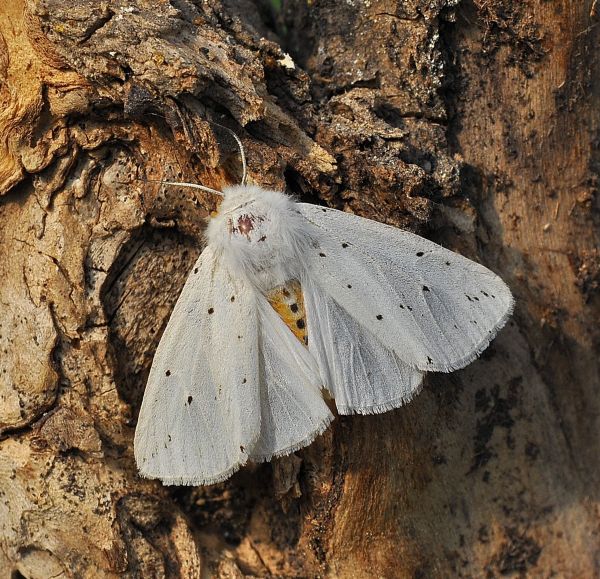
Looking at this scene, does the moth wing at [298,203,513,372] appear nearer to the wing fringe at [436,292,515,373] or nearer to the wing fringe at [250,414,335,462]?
the wing fringe at [436,292,515,373]

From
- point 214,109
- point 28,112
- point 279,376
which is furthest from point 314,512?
point 28,112

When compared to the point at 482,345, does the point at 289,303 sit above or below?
below

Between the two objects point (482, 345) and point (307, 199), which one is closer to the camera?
point (482, 345)

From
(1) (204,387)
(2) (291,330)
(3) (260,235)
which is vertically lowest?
(1) (204,387)

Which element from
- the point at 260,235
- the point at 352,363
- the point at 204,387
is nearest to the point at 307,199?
the point at 260,235

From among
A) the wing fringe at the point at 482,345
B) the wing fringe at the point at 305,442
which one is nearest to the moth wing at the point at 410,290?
the wing fringe at the point at 482,345

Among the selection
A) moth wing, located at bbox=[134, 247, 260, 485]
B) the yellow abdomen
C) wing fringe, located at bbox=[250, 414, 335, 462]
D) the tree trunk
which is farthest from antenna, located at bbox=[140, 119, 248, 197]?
wing fringe, located at bbox=[250, 414, 335, 462]

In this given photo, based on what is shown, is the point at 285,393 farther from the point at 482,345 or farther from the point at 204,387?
the point at 482,345

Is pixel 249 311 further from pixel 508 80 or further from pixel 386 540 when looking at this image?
pixel 508 80
